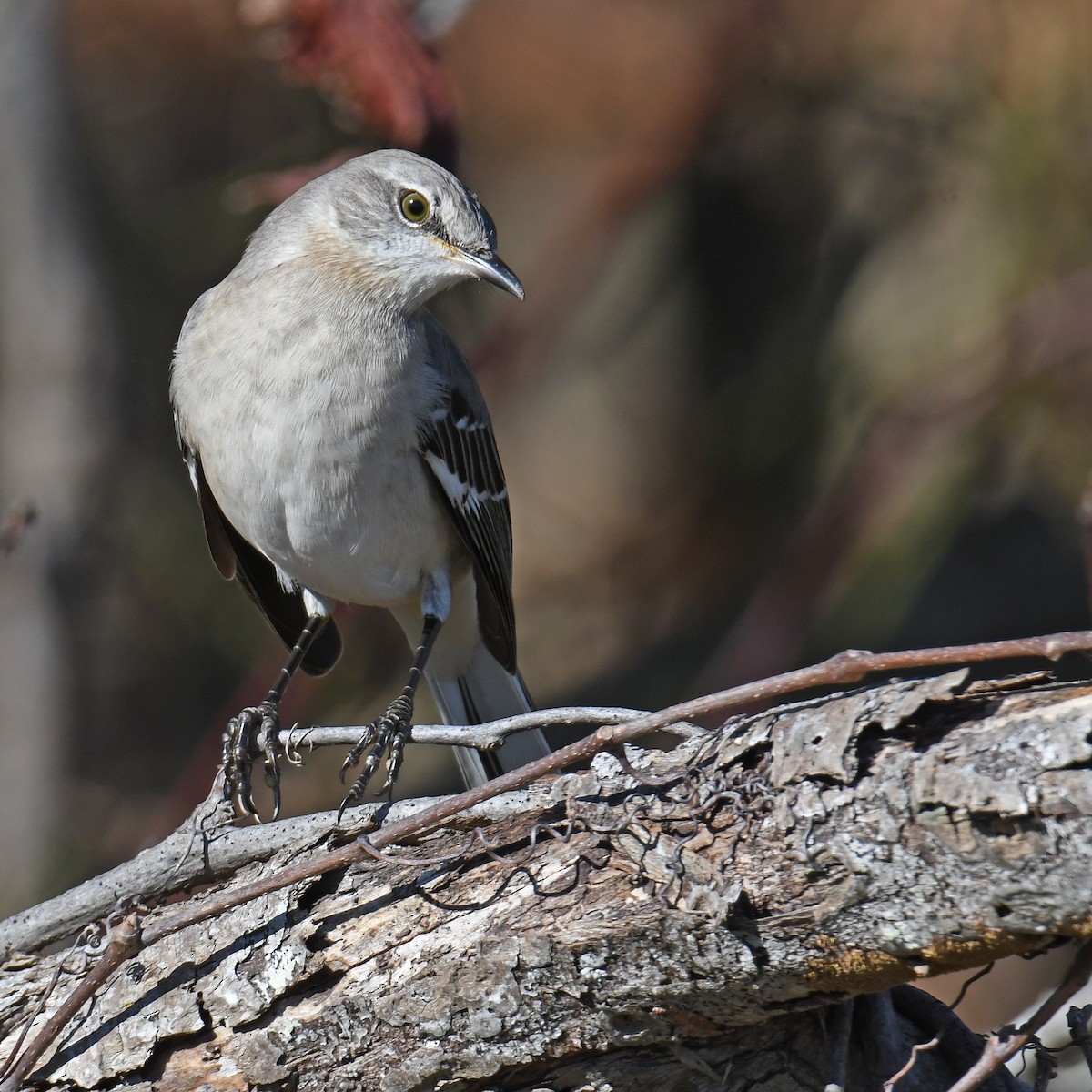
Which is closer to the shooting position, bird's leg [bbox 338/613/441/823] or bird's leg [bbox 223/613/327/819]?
bird's leg [bbox 338/613/441/823]

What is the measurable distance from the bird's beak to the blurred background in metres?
1.37

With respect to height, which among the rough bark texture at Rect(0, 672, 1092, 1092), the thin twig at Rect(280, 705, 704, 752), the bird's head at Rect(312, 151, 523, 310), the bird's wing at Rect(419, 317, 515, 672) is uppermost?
the bird's head at Rect(312, 151, 523, 310)

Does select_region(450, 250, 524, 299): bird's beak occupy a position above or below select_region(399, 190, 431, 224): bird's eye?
below

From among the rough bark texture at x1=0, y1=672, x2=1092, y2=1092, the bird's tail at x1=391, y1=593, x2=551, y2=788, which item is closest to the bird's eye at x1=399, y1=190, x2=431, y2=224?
the bird's tail at x1=391, y1=593, x2=551, y2=788

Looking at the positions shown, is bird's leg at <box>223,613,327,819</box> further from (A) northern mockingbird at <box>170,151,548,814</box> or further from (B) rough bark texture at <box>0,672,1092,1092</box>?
(B) rough bark texture at <box>0,672,1092,1092</box>

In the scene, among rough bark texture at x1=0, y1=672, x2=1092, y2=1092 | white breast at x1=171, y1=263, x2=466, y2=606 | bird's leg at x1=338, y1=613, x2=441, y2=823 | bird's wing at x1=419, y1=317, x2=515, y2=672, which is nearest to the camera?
rough bark texture at x1=0, y1=672, x2=1092, y2=1092

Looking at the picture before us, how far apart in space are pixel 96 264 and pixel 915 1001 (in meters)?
3.99

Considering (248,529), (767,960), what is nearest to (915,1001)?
(767,960)

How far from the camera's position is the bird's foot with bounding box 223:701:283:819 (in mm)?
2707

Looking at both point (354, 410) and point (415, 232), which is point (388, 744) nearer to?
point (354, 410)

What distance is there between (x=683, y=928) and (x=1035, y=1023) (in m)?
0.42

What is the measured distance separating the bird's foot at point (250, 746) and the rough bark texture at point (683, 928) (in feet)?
2.14

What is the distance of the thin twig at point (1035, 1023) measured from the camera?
138 centimetres

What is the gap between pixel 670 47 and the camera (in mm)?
4957
